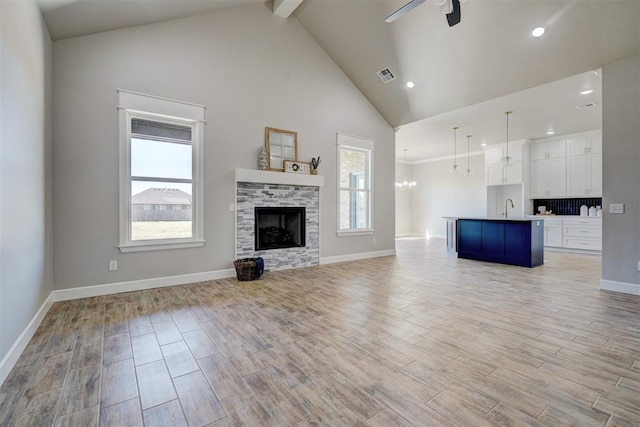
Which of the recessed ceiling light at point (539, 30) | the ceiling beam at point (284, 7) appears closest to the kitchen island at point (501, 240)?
the recessed ceiling light at point (539, 30)

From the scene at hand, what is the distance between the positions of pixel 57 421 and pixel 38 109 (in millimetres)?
2935

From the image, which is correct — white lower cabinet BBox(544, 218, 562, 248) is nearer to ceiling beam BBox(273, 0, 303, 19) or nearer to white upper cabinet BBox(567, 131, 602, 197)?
white upper cabinet BBox(567, 131, 602, 197)

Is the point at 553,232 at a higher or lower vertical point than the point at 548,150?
lower

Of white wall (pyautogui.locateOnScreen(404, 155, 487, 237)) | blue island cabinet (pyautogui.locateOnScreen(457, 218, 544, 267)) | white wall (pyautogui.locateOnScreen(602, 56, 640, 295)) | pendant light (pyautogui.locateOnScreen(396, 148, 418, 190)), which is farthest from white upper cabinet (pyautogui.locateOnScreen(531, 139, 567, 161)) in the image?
white wall (pyautogui.locateOnScreen(602, 56, 640, 295))

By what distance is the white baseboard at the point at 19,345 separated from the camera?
1.88 metres

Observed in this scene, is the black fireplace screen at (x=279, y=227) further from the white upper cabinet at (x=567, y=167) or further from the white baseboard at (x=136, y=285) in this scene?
the white upper cabinet at (x=567, y=167)

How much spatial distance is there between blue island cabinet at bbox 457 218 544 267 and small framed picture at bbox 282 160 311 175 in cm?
379

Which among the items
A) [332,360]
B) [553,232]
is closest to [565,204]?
[553,232]

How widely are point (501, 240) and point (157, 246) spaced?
624 cm

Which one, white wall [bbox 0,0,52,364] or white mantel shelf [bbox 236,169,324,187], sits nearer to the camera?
white wall [bbox 0,0,52,364]

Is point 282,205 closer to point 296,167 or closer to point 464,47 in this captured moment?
point 296,167

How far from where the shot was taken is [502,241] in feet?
Result: 19.2

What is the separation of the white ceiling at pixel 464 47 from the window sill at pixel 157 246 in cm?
259

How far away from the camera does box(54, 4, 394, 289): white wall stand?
3510mm
